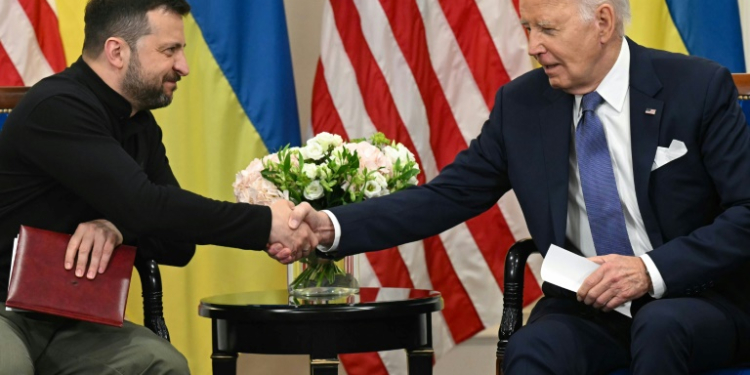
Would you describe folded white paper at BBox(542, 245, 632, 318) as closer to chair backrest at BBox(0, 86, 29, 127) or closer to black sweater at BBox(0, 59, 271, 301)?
black sweater at BBox(0, 59, 271, 301)

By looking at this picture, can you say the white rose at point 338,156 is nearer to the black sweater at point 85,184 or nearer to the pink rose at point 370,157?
the pink rose at point 370,157

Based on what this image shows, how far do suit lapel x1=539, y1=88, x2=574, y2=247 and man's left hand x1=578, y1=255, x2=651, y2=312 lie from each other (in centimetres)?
23

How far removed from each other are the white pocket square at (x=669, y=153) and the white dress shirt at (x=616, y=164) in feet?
0.22

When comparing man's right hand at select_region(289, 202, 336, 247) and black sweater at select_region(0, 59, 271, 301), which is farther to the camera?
man's right hand at select_region(289, 202, 336, 247)

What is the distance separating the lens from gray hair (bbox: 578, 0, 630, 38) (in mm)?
2619

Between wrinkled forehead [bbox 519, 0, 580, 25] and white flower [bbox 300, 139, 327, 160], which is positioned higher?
wrinkled forehead [bbox 519, 0, 580, 25]

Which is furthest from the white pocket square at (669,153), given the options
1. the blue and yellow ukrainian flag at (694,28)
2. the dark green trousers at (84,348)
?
the blue and yellow ukrainian flag at (694,28)

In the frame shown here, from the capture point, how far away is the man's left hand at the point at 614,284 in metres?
2.35

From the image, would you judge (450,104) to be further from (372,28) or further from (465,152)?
(465,152)

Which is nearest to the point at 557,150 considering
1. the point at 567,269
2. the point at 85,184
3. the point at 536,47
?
the point at 536,47

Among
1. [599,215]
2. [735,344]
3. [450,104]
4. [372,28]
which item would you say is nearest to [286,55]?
[372,28]

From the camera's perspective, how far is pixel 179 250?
2951 millimetres

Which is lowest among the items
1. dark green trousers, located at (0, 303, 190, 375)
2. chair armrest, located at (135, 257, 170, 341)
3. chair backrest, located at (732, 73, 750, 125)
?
dark green trousers, located at (0, 303, 190, 375)

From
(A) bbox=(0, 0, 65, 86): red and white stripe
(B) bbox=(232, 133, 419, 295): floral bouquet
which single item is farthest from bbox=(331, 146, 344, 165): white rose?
(A) bbox=(0, 0, 65, 86): red and white stripe
